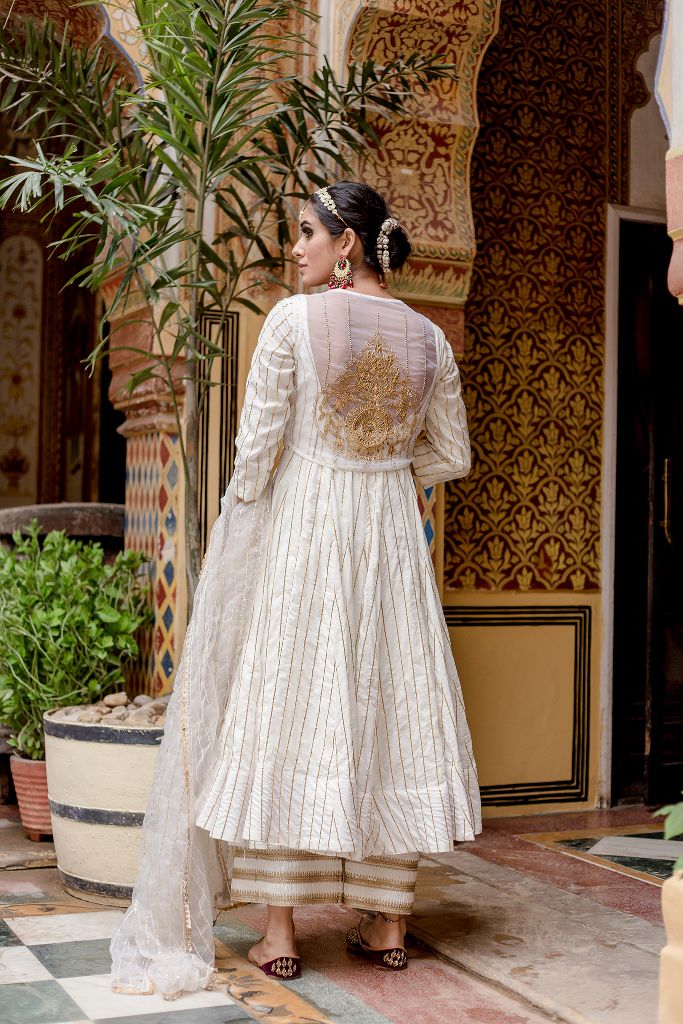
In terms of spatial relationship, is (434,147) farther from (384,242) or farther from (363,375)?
(363,375)

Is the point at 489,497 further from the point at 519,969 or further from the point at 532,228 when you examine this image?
the point at 519,969

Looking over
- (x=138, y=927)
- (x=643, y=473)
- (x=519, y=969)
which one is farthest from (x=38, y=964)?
(x=643, y=473)

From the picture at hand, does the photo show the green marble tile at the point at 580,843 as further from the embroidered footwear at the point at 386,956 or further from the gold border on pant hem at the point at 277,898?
the gold border on pant hem at the point at 277,898

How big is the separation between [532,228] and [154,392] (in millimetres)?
1657

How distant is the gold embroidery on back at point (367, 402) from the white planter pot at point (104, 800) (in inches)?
39.6

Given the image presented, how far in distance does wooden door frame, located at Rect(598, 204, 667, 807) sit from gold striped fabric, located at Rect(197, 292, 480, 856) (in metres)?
2.17

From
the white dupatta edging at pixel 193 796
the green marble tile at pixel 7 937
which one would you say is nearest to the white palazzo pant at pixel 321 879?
the white dupatta edging at pixel 193 796

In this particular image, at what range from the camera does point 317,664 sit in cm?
290

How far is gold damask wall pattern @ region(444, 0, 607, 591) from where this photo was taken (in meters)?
4.90

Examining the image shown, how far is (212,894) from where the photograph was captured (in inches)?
120

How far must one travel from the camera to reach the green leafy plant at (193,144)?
341 cm

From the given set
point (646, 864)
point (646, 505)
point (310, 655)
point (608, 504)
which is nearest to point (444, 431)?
point (310, 655)

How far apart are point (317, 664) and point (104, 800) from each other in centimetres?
93

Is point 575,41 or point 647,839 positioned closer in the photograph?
point 647,839
